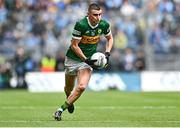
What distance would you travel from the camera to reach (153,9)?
30.4m

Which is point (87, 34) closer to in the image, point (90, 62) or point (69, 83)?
point (90, 62)

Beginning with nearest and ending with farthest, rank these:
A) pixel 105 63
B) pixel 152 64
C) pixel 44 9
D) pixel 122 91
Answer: pixel 105 63 < pixel 122 91 < pixel 152 64 < pixel 44 9

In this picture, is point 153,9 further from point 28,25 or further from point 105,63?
point 105,63

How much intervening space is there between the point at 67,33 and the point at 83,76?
57.1 feet

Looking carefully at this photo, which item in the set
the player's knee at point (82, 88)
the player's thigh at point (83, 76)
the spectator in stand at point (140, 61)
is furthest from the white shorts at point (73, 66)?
the spectator in stand at point (140, 61)

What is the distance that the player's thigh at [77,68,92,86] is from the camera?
13066mm

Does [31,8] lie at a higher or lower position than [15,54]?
higher

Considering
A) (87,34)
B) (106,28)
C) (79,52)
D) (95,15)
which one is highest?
(95,15)

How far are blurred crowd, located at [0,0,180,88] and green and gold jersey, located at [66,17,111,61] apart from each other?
16304 millimetres

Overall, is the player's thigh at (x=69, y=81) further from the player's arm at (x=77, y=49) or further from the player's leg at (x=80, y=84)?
the player's arm at (x=77, y=49)

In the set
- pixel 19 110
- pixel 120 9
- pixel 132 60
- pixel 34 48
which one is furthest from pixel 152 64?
pixel 19 110

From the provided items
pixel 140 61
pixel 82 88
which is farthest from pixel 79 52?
pixel 140 61

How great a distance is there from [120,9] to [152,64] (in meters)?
3.64

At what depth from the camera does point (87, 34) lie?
1341 cm
